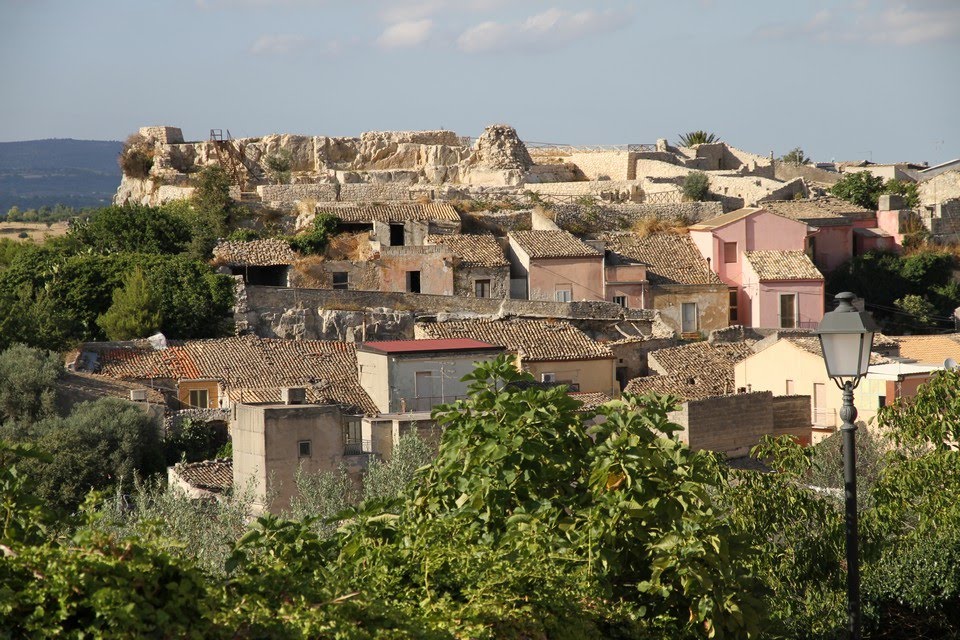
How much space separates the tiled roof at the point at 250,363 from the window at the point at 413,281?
4631 mm

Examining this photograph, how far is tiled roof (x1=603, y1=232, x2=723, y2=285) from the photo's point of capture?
34281 mm

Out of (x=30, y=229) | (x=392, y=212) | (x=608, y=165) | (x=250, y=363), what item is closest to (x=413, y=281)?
(x=392, y=212)

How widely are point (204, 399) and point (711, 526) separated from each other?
21.1 m

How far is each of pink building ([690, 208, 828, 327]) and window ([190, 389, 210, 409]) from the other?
44.9 feet

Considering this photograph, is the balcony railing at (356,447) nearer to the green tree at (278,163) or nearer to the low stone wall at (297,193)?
the low stone wall at (297,193)

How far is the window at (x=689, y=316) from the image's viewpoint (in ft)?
111

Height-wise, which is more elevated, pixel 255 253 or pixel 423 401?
pixel 255 253

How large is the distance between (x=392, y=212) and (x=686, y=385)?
1118cm

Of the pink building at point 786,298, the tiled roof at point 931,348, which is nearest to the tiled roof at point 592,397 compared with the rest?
the tiled roof at point 931,348

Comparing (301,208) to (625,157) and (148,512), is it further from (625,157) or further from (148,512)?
(148,512)

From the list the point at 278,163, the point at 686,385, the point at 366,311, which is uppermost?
the point at 278,163

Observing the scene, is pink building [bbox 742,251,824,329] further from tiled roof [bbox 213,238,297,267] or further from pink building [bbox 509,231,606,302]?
tiled roof [bbox 213,238,297,267]

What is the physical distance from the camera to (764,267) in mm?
33844

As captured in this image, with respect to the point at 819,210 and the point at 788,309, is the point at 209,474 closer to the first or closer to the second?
the point at 788,309
